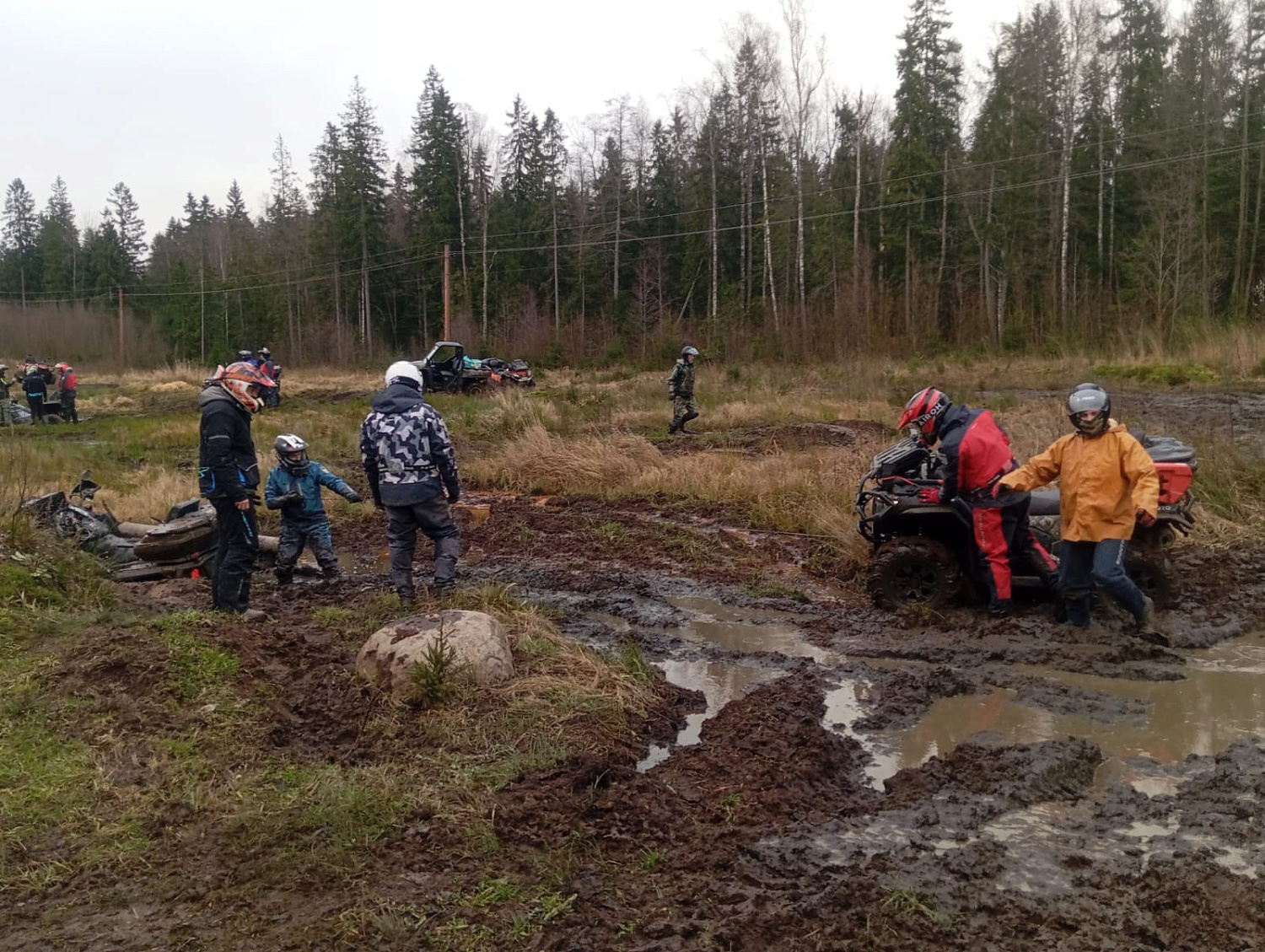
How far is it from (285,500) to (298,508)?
0.18 meters

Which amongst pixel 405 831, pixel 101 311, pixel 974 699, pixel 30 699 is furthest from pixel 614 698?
pixel 101 311

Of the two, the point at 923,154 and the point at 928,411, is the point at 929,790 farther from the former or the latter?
the point at 923,154

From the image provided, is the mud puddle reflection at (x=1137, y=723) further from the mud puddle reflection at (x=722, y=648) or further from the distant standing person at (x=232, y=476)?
the distant standing person at (x=232, y=476)

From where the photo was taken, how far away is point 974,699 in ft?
17.8

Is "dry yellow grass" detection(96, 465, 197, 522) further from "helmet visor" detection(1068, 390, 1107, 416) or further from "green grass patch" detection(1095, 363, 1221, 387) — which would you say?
"green grass patch" detection(1095, 363, 1221, 387)

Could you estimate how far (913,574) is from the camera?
694 centimetres

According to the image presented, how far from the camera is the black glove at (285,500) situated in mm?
8492

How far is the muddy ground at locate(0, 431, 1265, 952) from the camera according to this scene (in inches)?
121

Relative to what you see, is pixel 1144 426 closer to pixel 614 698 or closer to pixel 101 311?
pixel 614 698

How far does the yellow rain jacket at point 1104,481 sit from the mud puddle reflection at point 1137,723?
92cm

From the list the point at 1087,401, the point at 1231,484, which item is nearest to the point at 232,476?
the point at 1087,401

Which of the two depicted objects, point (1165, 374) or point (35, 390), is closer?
point (1165, 374)

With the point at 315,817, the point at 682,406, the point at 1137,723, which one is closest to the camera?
the point at 315,817

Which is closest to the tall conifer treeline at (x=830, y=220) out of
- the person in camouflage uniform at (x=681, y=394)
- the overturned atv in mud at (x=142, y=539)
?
the person in camouflage uniform at (x=681, y=394)
